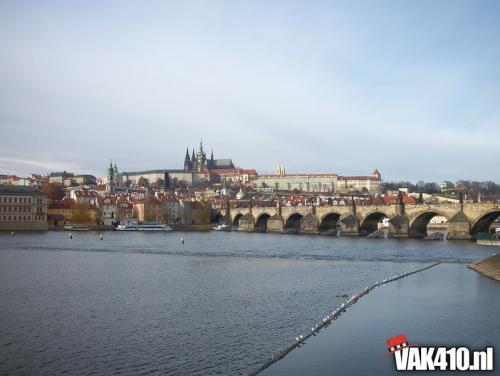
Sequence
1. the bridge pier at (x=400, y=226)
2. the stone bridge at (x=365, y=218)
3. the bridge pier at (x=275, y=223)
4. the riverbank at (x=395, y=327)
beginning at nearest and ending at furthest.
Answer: the riverbank at (x=395, y=327) < the stone bridge at (x=365, y=218) < the bridge pier at (x=400, y=226) < the bridge pier at (x=275, y=223)

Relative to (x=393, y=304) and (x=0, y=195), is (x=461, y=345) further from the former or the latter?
(x=0, y=195)

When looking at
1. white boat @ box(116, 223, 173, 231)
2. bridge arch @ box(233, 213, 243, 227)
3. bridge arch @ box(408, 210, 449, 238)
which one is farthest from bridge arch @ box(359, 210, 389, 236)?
bridge arch @ box(233, 213, 243, 227)

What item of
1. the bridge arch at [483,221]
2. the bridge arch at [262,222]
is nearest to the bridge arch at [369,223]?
the bridge arch at [483,221]

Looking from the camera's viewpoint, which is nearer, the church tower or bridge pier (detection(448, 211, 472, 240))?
bridge pier (detection(448, 211, 472, 240))

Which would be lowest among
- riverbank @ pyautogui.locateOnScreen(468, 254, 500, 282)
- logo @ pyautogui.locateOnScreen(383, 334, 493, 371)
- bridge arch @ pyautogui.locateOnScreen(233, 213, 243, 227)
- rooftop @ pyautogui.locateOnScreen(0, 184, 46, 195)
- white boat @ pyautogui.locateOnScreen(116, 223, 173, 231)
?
logo @ pyautogui.locateOnScreen(383, 334, 493, 371)

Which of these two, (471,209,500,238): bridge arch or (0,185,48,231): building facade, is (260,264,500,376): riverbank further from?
(0,185,48,231): building facade

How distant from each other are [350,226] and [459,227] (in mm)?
18109

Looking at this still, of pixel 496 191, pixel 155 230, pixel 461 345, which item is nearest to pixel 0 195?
pixel 155 230

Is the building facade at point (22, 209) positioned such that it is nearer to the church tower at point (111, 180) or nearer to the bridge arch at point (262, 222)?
the bridge arch at point (262, 222)

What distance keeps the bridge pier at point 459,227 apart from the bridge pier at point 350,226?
1664cm

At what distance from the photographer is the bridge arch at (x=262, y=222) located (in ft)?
349

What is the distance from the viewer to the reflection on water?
16.0 m

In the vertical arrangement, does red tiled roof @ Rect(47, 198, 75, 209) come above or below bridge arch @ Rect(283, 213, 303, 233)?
above

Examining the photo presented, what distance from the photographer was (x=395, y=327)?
19.0 meters
